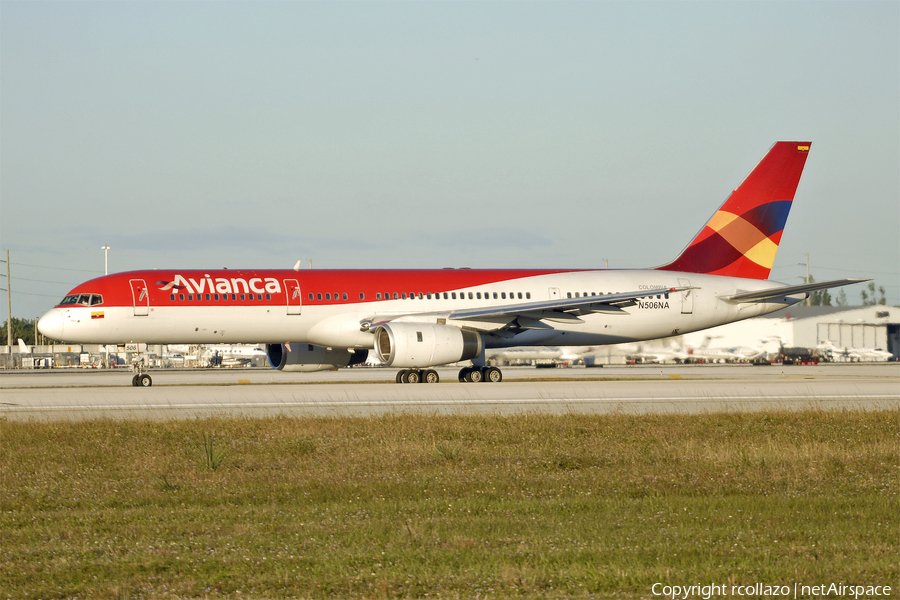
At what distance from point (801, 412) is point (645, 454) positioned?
22.7ft

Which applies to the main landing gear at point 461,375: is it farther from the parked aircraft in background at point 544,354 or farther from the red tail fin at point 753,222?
the parked aircraft in background at point 544,354

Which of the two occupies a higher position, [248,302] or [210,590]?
[248,302]

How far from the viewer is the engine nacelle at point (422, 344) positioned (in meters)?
28.3

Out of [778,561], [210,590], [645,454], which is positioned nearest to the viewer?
[210,590]

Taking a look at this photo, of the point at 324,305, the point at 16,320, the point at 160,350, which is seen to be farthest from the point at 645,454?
the point at 16,320

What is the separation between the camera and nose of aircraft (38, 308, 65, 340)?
95.9 ft

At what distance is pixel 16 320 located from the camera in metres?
149

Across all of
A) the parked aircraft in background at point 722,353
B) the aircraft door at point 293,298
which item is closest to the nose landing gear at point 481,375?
the aircraft door at point 293,298

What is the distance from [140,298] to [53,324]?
2.85 m

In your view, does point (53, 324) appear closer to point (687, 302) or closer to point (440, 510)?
point (687, 302)

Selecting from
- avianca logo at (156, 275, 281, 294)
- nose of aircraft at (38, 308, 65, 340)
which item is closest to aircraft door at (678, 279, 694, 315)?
avianca logo at (156, 275, 281, 294)

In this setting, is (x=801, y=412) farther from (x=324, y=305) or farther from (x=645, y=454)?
(x=324, y=305)

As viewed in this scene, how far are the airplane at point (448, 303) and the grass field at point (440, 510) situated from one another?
14646mm

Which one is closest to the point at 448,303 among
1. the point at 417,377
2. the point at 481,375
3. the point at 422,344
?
the point at 481,375
